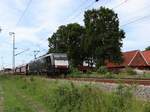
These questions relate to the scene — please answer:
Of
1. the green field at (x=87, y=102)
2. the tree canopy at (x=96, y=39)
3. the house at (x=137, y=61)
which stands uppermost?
the tree canopy at (x=96, y=39)

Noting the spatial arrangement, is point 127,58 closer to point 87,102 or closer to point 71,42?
point 71,42

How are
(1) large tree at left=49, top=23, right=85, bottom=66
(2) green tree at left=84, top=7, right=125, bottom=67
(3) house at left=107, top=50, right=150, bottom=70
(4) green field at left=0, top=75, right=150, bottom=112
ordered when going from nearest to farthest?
1. (4) green field at left=0, top=75, right=150, bottom=112
2. (2) green tree at left=84, top=7, right=125, bottom=67
3. (1) large tree at left=49, top=23, right=85, bottom=66
4. (3) house at left=107, top=50, right=150, bottom=70

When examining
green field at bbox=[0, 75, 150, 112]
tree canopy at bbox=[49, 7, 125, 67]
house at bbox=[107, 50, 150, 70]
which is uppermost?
tree canopy at bbox=[49, 7, 125, 67]

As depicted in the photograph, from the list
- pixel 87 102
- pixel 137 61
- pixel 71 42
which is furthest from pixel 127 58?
pixel 87 102

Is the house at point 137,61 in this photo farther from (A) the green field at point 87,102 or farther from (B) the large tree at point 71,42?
(A) the green field at point 87,102

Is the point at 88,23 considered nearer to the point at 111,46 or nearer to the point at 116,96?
the point at 111,46

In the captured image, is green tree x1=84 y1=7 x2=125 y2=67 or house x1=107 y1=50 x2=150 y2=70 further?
house x1=107 y1=50 x2=150 y2=70

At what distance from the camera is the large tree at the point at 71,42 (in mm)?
95500

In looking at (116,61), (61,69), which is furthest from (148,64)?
(61,69)

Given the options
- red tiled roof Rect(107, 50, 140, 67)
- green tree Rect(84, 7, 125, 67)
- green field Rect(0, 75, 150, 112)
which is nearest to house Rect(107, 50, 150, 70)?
red tiled roof Rect(107, 50, 140, 67)

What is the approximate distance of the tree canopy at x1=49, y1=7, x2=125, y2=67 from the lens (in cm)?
8931

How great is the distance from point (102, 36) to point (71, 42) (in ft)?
34.3

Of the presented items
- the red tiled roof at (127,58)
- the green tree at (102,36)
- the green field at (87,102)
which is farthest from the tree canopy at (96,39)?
the green field at (87,102)

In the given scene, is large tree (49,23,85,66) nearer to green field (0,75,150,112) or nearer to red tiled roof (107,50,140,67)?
red tiled roof (107,50,140,67)
